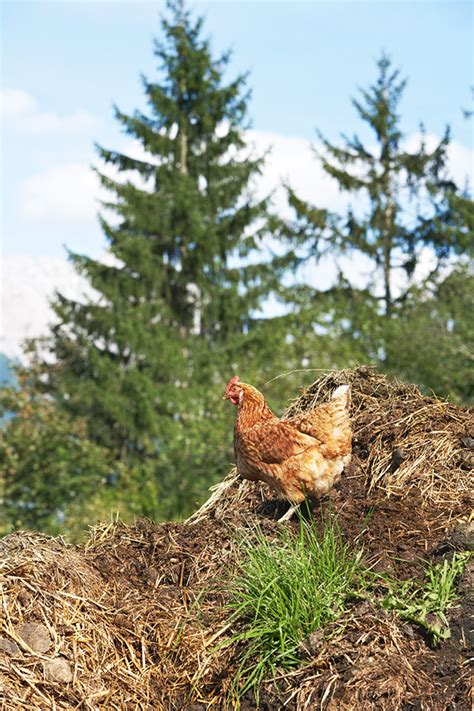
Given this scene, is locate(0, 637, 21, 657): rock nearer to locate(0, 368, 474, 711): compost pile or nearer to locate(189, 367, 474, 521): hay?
locate(0, 368, 474, 711): compost pile

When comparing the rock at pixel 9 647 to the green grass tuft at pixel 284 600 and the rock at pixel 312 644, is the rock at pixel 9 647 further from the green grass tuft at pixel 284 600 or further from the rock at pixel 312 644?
the rock at pixel 312 644

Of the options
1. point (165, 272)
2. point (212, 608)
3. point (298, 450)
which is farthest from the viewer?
point (165, 272)

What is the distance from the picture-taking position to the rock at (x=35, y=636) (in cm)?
407

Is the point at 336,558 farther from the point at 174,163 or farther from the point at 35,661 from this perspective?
the point at 174,163

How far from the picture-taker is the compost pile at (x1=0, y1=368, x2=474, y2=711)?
3891 millimetres

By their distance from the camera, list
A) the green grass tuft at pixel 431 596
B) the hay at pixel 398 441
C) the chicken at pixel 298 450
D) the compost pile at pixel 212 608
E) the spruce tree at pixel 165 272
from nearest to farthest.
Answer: the compost pile at pixel 212 608 < the green grass tuft at pixel 431 596 < the chicken at pixel 298 450 < the hay at pixel 398 441 < the spruce tree at pixel 165 272

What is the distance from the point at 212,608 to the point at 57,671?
2.74 ft

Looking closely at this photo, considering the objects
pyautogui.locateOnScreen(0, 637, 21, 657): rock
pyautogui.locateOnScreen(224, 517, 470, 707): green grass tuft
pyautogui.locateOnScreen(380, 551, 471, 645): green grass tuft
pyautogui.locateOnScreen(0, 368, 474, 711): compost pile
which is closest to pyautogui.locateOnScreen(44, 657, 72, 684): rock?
pyautogui.locateOnScreen(0, 368, 474, 711): compost pile

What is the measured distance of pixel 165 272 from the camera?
95.3ft

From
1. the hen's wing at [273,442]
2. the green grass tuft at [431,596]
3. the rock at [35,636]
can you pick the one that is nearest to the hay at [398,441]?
the hen's wing at [273,442]

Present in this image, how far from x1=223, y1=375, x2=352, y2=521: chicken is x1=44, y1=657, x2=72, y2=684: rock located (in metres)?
1.59

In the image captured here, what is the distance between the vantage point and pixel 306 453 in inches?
201

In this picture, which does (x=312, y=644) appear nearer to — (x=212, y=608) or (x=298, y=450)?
(x=212, y=608)

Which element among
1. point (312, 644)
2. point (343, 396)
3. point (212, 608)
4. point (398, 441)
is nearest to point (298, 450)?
point (343, 396)
